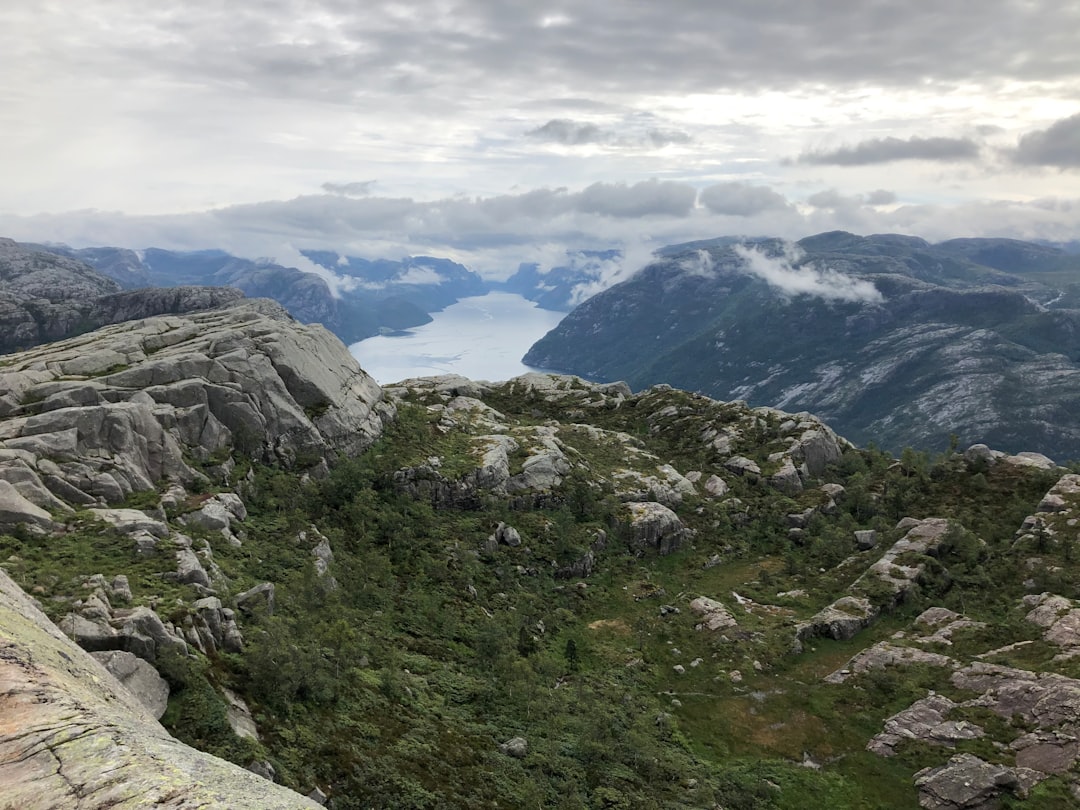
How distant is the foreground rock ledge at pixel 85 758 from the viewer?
11531mm

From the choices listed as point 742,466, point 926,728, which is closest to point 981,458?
point 742,466

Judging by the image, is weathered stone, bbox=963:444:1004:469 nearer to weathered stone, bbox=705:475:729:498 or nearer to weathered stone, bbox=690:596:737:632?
weathered stone, bbox=705:475:729:498

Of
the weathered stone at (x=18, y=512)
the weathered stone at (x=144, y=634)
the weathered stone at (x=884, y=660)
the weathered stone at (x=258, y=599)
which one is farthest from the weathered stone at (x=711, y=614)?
the weathered stone at (x=18, y=512)

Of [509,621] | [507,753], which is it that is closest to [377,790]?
[507,753]

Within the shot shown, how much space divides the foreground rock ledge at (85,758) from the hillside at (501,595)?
6.3 inches

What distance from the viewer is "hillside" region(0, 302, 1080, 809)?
28.8 meters

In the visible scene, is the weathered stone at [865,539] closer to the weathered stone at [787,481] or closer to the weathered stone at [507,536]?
the weathered stone at [787,481]

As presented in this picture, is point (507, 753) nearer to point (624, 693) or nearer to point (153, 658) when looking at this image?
point (624, 693)

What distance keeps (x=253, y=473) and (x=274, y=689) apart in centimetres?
3135

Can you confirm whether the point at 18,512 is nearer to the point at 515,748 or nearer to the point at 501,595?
the point at 515,748

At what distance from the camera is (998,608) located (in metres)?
55.6

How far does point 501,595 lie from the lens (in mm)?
57000

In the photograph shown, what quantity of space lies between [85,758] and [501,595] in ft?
152

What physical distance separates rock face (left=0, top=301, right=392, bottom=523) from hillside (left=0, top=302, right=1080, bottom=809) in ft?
0.94
